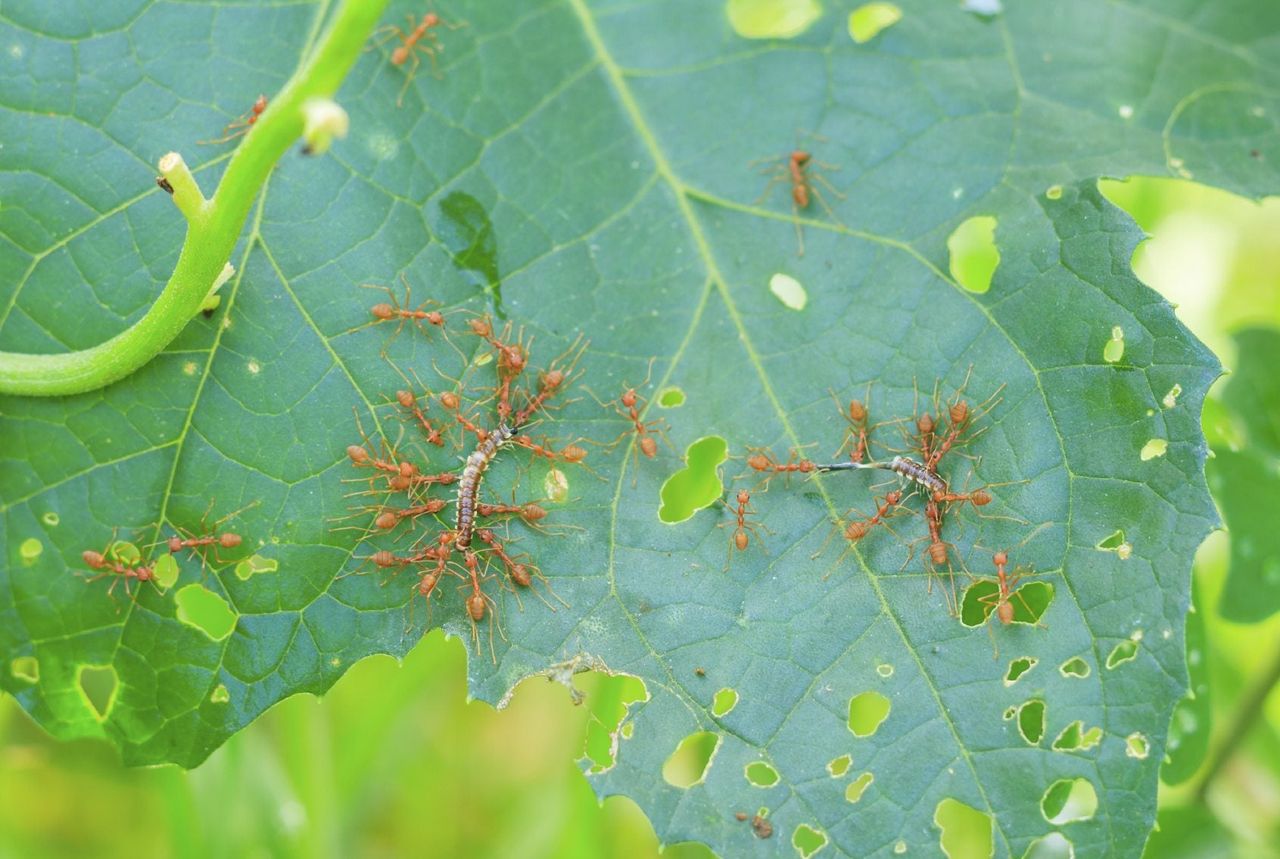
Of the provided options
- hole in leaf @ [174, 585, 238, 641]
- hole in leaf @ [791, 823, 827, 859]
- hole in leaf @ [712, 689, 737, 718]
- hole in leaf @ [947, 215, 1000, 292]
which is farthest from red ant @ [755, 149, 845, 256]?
hole in leaf @ [174, 585, 238, 641]

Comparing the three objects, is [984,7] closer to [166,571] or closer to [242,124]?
[242,124]

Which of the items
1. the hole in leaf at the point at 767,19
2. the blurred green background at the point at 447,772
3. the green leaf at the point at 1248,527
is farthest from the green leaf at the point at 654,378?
the green leaf at the point at 1248,527

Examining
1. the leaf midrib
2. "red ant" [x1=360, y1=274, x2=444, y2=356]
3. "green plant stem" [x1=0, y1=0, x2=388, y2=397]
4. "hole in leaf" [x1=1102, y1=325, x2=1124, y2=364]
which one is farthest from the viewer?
"red ant" [x1=360, y1=274, x2=444, y2=356]

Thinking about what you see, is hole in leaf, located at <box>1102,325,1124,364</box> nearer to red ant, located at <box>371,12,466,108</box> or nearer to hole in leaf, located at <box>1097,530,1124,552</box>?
hole in leaf, located at <box>1097,530,1124,552</box>

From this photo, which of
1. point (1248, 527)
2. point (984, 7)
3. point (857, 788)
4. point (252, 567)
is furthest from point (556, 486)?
point (1248, 527)

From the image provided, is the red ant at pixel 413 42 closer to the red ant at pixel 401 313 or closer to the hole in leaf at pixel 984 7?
the red ant at pixel 401 313

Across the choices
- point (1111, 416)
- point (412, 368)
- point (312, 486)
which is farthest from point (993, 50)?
point (312, 486)
